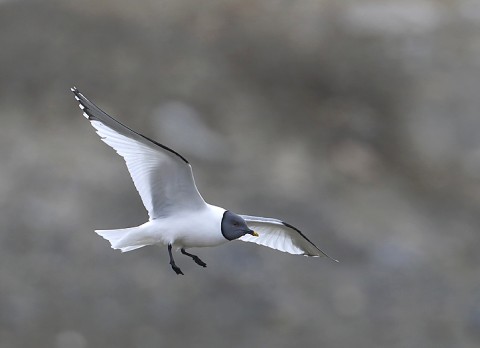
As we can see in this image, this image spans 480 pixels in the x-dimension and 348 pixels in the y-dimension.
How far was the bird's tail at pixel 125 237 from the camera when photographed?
7383 mm

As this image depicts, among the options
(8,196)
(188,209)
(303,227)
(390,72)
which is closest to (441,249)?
(303,227)

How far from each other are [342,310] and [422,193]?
7.74 feet

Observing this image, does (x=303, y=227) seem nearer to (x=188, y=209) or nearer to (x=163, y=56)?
(x=163, y=56)

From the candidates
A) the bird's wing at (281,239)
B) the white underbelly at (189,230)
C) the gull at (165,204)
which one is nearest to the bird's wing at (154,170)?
the gull at (165,204)

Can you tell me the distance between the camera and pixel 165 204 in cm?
754

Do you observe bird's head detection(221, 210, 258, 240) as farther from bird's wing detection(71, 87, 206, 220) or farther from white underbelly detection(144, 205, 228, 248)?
bird's wing detection(71, 87, 206, 220)

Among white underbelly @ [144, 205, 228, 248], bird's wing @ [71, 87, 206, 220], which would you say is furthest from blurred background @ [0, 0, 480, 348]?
white underbelly @ [144, 205, 228, 248]

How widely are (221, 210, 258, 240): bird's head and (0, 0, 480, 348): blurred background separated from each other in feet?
21.5

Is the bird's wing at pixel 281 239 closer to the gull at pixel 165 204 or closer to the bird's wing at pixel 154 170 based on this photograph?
the gull at pixel 165 204

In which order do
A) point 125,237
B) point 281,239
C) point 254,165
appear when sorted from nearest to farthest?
1. point 125,237
2. point 281,239
3. point 254,165

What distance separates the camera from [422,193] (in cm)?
1580

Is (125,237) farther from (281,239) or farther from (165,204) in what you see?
(281,239)

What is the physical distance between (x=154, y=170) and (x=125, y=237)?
0.48 metres

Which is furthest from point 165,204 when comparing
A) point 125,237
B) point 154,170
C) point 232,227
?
point 232,227
